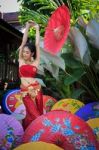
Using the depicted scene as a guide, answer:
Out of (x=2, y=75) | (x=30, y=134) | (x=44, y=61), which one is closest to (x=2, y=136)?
(x=30, y=134)

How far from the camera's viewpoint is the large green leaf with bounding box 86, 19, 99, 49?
429cm

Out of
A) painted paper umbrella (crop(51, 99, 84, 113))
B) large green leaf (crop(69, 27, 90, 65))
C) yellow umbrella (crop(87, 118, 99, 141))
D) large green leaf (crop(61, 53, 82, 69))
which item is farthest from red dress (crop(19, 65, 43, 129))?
yellow umbrella (crop(87, 118, 99, 141))

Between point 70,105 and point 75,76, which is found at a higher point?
point 75,76

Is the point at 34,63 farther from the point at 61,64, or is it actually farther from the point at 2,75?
the point at 2,75

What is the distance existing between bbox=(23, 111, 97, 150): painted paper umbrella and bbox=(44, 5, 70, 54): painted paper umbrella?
2.75ft

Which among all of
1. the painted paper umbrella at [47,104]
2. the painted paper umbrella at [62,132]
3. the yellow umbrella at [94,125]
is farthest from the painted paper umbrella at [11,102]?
the painted paper umbrella at [62,132]

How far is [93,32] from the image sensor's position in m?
4.37

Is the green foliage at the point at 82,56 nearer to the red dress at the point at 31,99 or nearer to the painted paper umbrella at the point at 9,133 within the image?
the red dress at the point at 31,99

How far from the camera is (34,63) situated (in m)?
4.88

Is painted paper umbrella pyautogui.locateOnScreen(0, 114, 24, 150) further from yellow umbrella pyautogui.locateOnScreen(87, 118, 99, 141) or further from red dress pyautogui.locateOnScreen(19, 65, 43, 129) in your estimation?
red dress pyautogui.locateOnScreen(19, 65, 43, 129)

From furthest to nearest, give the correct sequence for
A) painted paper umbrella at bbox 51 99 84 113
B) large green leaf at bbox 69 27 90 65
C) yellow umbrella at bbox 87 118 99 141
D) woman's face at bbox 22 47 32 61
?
woman's face at bbox 22 47 32 61
painted paper umbrella at bbox 51 99 84 113
large green leaf at bbox 69 27 90 65
yellow umbrella at bbox 87 118 99 141

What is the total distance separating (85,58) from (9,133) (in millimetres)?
1171

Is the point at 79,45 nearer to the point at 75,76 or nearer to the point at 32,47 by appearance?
the point at 75,76

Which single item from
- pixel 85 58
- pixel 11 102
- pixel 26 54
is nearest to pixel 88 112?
pixel 85 58
